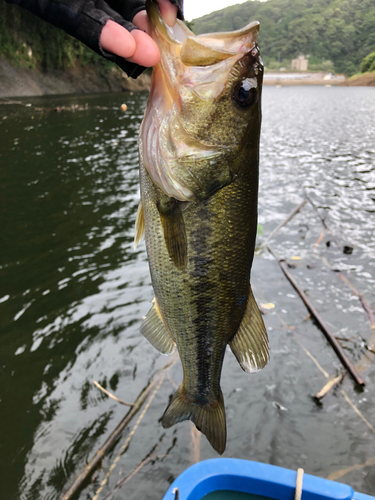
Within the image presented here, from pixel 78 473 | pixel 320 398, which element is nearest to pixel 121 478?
pixel 78 473

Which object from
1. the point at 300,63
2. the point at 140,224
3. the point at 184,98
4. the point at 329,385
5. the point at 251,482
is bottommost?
the point at 329,385

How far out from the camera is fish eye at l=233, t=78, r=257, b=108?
1.61m

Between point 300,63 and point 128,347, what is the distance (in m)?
142

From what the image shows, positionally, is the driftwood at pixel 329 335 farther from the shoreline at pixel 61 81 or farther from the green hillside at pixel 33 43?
the green hillside at pixel 33 43

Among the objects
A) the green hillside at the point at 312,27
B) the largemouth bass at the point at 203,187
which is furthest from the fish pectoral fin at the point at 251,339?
the green hillside at the point at 312,27

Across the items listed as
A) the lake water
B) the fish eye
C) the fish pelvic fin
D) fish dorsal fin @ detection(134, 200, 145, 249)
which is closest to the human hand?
the fish eye

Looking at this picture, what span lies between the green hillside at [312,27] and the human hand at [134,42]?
372 feet

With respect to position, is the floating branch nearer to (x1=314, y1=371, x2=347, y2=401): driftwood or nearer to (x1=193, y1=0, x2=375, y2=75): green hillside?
(x1=314, y1=371, x2=347, y2=401): driftwood

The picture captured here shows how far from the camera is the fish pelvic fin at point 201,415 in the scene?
222cm

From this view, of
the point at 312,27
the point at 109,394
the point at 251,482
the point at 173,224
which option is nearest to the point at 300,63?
the point at 312,27

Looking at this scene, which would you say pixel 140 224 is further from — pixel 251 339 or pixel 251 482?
pixel 251 482

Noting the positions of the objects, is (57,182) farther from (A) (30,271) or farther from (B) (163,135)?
(B) (163,135)

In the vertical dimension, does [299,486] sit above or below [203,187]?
below

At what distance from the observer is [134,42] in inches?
55.3
